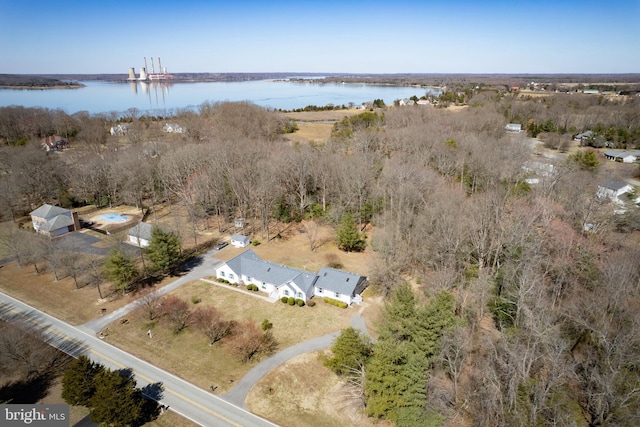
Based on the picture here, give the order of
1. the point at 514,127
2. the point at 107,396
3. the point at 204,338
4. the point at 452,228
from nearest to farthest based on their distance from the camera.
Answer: the point at 107,396 → the point at 204,338 → the point at 452,228 → the point at 514,127

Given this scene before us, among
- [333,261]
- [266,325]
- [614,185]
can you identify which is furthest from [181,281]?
[614,185]

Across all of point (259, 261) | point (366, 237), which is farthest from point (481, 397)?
point (366, 237)

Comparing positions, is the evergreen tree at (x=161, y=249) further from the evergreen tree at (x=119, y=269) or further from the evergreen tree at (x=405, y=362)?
the evergreen tree at (x=405, y=362)

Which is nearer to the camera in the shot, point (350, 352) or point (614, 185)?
point (350, 352)

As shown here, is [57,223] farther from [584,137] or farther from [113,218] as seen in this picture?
[584,137]

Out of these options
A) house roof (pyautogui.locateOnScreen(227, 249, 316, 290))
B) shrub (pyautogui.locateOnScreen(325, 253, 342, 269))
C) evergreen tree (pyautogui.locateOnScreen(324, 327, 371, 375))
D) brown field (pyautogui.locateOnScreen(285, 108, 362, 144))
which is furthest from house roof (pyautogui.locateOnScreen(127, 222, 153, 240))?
brown field (pyautogui.locateOnScreen(285, 108, 362, 144))

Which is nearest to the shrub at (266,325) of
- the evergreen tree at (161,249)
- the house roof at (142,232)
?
the evergreen tree at (161,249)
